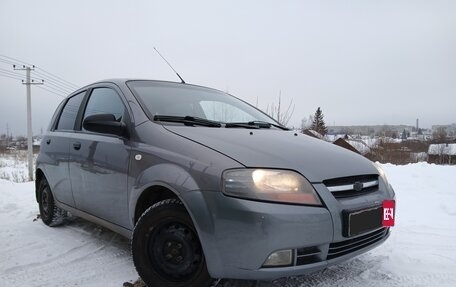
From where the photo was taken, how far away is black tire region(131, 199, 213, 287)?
231cm

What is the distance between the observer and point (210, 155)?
90.1 inches

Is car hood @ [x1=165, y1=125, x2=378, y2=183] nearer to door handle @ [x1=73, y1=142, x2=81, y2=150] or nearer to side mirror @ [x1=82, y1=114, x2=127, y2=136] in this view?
side mirror @ [x1=82, y1=114, x2=127, y2=136]

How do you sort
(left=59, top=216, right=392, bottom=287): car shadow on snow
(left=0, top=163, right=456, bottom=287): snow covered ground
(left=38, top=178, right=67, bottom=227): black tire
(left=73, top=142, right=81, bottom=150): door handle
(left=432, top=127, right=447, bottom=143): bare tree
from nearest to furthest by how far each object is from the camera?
(left=59, top=216, right=392, bottom=287): car shadow on snow
(left=0, top=163, right=456, bottom=287): snow covered ground
(left=73, top=142, right=81, bottom=150): door handle
(left=38, top=178, right=67, bottom=227): black tire
(left=432, top=127, right=447, bottom=143): bare tree

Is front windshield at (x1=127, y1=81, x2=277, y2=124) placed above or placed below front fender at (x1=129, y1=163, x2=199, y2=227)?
above

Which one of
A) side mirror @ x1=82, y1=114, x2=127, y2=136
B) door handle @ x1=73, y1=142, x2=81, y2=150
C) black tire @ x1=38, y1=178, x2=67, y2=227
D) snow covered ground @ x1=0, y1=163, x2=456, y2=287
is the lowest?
snow covered ground @ x1=0, y1=163, x2=456, y2=287

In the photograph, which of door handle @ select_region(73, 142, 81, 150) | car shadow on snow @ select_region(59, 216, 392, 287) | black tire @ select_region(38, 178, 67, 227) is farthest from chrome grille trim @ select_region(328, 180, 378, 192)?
black tire @ select_region(38, 178, 67, 227)

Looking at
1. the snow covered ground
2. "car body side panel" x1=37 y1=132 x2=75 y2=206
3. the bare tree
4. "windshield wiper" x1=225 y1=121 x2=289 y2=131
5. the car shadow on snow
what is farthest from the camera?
the bare tree

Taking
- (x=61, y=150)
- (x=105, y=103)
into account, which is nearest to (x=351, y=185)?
(x=105, y=103)

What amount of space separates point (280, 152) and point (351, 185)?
1.64 feet

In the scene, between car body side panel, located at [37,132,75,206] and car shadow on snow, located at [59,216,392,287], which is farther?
car body side panel, located at [37,132,75,206]

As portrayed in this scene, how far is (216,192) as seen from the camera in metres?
2.15

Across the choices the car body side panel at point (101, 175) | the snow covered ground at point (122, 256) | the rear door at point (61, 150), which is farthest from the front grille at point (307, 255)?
the rear door at point (61, 150)

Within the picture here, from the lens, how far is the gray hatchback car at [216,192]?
82.1 inches

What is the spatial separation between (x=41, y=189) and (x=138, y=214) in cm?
254
